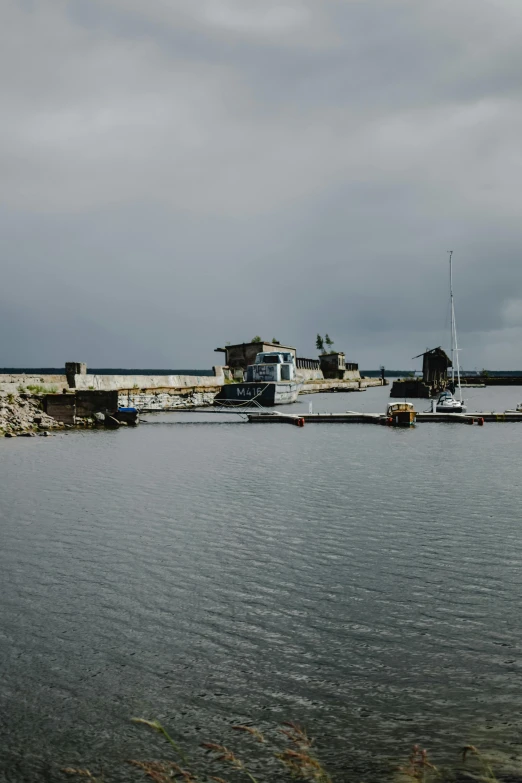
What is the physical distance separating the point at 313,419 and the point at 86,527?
31.9 metres

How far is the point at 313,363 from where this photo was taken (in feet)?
422

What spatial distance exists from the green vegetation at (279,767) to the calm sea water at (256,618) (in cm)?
19

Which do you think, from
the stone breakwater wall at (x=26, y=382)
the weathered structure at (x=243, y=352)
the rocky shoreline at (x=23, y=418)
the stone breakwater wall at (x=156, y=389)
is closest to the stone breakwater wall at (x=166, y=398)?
the stone breakwater wall at (x=156, y=389)

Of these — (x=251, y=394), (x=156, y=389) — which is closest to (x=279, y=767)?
(x=156, y=389)

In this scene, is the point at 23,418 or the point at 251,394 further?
the point at 251,394

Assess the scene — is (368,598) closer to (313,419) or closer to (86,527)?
(86,527)

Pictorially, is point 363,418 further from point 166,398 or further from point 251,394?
point 166,398

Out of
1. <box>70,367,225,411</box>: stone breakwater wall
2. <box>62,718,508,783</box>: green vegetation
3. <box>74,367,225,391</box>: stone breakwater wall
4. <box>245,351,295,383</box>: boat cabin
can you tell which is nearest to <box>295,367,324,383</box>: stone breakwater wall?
<box>74,367,225,391</box>: stone breakwater wall

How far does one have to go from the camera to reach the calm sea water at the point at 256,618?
19.9ft

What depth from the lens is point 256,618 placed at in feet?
28.7

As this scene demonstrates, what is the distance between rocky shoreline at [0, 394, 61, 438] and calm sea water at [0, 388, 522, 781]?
17963 millimetres

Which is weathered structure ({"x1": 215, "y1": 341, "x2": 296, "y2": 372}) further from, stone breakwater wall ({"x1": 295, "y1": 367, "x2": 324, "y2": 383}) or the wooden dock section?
the wooden dock section

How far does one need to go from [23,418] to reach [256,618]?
107 feet

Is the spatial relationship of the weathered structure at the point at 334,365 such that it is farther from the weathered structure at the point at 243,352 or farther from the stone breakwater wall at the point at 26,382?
the stone breakwater wall at the point at 26,382
